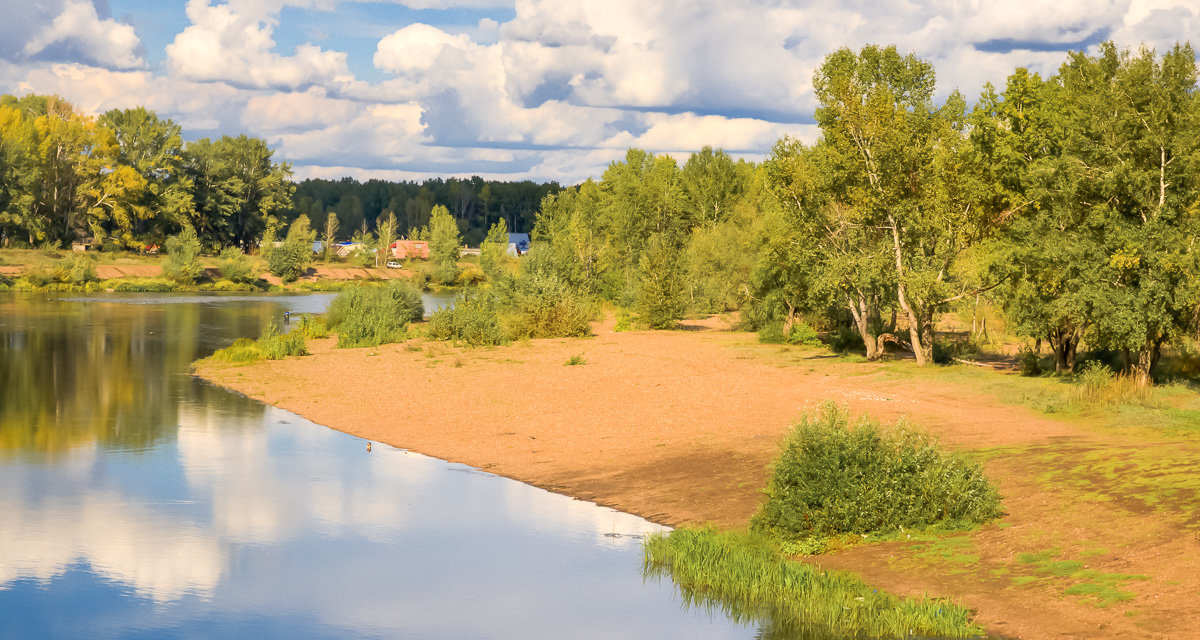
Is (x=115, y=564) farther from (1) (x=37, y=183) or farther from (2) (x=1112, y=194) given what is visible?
(1) (x=37, y=183)

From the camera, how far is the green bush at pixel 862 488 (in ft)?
45.6

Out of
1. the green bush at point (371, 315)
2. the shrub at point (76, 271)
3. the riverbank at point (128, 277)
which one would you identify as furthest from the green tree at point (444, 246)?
the green bush at point (371, 315)

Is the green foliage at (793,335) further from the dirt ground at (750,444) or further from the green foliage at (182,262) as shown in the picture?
the green foliage at (182,262)

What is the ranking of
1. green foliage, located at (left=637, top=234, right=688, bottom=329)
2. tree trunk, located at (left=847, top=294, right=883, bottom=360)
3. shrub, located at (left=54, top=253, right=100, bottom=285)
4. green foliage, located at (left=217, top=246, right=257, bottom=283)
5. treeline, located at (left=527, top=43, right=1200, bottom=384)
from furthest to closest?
green foliage, located at (left=217, top=246, right=257, bottom=283) < shrub, located at (left=54, top=253, right=100, bottom=285) < green foliage, located at (left=637, top=234, right=688, bottom=329) < tree trunk, located at (left=847, top=294, right=883, bottom=360) < treeline, located at (left=527, top=43, right=1200, bottom=384)

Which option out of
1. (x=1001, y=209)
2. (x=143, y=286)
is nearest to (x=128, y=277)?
(x=143, y=286)

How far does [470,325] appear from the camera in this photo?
43.2 m

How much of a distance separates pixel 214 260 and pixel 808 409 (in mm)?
97997

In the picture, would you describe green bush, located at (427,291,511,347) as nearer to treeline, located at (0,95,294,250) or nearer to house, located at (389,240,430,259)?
treeline, located at (0,95,294,250)

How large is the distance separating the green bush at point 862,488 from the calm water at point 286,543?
2.19 m

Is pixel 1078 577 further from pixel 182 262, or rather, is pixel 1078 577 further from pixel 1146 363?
pixel 182 262

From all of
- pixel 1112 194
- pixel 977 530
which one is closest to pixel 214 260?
pixel 1112 194

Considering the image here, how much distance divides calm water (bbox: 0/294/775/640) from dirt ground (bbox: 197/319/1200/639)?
152cm

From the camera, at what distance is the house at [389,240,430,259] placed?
14500cm

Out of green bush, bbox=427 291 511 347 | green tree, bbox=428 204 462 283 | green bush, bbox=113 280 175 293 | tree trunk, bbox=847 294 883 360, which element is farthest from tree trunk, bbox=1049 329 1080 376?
green tree, bbox=428 204 462 283
